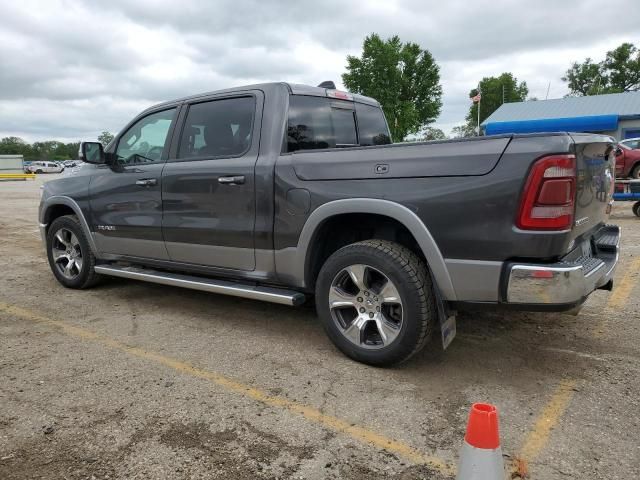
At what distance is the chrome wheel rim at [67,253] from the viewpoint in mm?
5562

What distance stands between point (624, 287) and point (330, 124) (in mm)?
3534

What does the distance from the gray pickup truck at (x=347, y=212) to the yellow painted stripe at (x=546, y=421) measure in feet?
1.93

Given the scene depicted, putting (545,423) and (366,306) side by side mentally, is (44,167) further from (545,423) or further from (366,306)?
(545,423)

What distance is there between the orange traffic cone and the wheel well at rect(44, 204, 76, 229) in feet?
16.6

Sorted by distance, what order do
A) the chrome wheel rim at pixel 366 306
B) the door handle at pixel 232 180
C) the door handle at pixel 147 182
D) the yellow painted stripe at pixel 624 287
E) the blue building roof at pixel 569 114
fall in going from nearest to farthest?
1. the chrome wheel rim at pixel 366 306
2. the door handle at pixel 232 180
3. the door handle at pixel 147 182
4. the yellow painted stripe at pixel 624 287
5. the blue building roof at pixel 569 114

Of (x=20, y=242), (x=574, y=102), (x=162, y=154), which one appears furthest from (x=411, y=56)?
(x=162, y=154)

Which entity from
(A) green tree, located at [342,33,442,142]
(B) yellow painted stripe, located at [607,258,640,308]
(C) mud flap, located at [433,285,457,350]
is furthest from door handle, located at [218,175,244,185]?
(A) green tree, located at [342,33,442,142]

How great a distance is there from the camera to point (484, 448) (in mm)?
1889

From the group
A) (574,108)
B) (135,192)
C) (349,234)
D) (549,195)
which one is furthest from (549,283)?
(574,108)

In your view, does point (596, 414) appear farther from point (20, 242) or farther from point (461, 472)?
point (20, 242)

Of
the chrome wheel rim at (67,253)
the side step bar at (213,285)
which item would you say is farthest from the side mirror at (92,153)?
the side step bar at (213,285)

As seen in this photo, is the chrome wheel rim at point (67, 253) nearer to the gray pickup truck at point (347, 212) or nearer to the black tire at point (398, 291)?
the gray pickup truck at point (347, 212)

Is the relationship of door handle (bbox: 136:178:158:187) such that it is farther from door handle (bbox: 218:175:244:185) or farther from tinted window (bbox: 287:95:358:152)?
tinted window (bbox: 287:95:358:152)

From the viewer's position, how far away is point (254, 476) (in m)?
2.33
